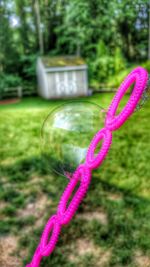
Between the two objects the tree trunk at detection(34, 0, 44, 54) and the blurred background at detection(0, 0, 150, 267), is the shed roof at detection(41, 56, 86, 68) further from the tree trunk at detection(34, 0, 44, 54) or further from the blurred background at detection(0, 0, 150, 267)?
the tree trunk at detection(34, 0, 44, 54)

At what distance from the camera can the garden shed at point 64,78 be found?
12180 millimetres

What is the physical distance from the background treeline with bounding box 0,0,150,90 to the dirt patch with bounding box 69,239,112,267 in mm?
10957

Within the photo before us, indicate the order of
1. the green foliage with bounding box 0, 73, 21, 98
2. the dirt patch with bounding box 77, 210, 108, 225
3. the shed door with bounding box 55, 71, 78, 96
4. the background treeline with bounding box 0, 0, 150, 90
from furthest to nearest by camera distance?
the background treeline with bounding box 0, 0, 150, 90 < the green foliage with bounding box 0, 73, 21, 98 < the shed door with bounding box 55, 71, 78, 96 < the dirt patch with bounding box 77, 210, 108, 225

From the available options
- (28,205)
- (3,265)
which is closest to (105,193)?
(28,205)

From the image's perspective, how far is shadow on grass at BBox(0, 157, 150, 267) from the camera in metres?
2.35

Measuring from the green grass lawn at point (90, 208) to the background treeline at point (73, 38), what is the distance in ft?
29.5

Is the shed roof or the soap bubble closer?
the soap bubble

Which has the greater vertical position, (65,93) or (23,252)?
(23,252)

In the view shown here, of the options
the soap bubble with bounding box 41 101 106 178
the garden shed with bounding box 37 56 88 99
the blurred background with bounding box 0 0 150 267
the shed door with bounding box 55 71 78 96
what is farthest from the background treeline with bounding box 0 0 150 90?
the soap bubble with bounding box 41 101 106 178

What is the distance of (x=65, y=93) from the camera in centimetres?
1255

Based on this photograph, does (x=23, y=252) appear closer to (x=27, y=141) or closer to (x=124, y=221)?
(x=124, y=221)

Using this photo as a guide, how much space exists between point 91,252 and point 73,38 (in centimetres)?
1617

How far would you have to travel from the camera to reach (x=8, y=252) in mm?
2377

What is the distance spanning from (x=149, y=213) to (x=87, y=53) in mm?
15135
